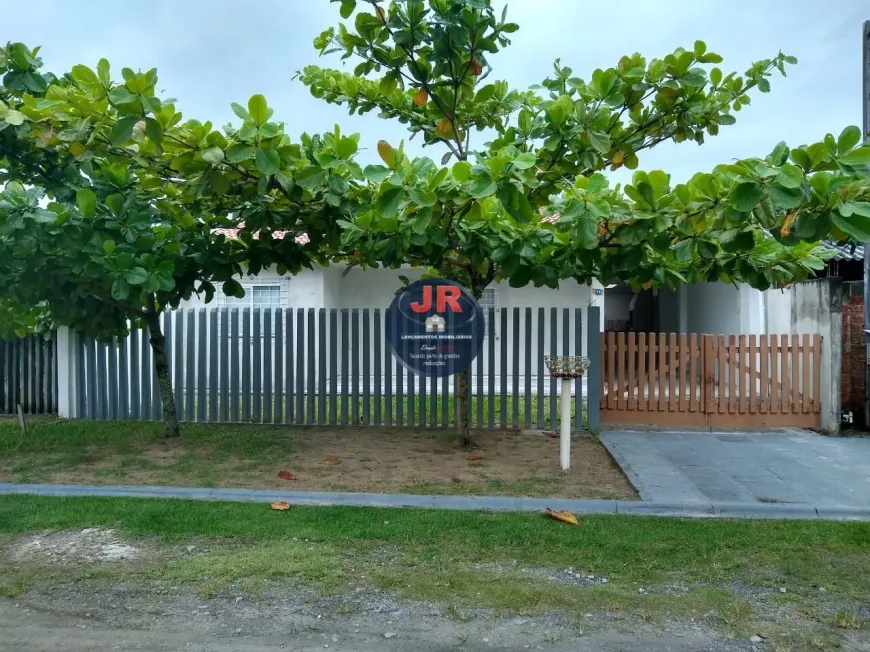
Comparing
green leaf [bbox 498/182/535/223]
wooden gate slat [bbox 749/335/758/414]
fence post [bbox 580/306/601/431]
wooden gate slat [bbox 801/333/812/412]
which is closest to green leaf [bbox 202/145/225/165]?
green leaf [bbox 498/182/535/223]

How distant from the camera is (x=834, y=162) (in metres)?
4.73

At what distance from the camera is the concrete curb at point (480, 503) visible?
595 centimetres

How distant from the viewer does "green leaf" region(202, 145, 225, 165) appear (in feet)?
17.7

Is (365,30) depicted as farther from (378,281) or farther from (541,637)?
(378,281)

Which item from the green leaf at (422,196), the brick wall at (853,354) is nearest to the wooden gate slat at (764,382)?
the brick wall at (853,354)

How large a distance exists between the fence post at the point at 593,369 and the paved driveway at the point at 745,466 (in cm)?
31

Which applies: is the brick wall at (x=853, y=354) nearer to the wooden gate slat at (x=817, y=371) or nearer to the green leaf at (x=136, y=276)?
the wooden gate slat at (x=817, y=371)

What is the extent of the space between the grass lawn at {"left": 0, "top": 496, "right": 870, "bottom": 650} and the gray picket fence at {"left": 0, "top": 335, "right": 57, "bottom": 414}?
6082 mm

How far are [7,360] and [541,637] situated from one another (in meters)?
11.1

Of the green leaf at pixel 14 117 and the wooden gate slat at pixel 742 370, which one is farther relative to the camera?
the wooden gate slat at pixel 742 370

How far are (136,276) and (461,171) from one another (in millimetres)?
3313

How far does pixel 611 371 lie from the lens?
9.87m

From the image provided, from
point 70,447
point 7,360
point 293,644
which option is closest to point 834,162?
point 293,644

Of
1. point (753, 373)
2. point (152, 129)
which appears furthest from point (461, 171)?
point (753, 373)
